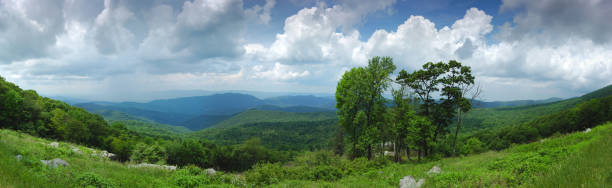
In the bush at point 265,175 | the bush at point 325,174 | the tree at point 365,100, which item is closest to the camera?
the bush at point 265,175

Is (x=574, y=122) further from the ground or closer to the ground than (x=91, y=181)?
closer to the ground

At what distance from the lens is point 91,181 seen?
864 centimetres

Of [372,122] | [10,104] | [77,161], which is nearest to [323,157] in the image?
[372,122]

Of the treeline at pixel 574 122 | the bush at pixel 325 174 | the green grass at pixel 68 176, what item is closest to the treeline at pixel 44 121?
the green grass at pixel 68 176

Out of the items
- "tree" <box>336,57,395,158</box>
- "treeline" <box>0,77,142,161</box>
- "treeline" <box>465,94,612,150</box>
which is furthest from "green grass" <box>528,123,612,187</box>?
"treeline" <box>465,94,612,150</box>

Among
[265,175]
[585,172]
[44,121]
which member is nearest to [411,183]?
[585,172]

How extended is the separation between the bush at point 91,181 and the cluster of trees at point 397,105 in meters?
20.5

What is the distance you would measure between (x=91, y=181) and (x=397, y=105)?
89.4ft

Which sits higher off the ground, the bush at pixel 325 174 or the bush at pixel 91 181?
the bush at pixel 91 181

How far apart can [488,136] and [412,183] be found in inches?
4012

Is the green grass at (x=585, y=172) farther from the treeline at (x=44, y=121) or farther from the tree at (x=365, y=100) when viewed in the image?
the treeline at (x=44, y=121)

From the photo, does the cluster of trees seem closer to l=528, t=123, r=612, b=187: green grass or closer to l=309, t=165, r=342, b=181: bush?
l=309, t=165, r=342, b=181: bush

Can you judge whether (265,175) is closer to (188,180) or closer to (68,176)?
(188,180)

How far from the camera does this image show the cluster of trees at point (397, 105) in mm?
25016
